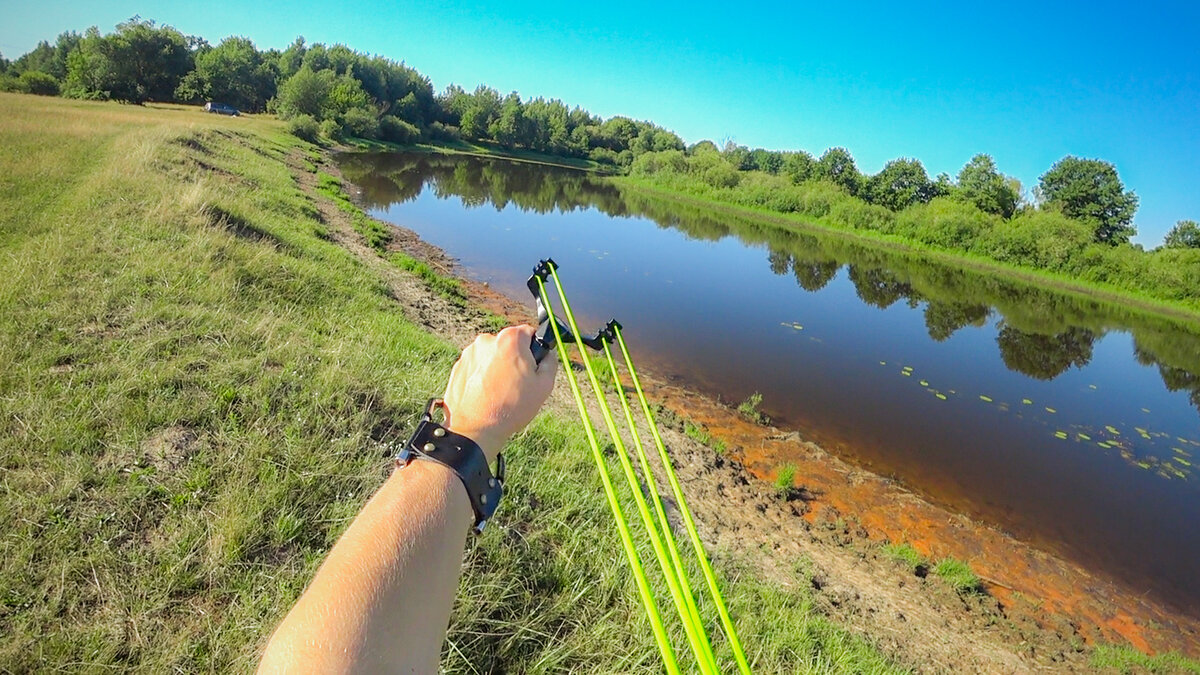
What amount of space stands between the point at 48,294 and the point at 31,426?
2417mm

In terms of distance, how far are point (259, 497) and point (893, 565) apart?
250 inches

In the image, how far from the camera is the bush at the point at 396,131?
5666 centimetres

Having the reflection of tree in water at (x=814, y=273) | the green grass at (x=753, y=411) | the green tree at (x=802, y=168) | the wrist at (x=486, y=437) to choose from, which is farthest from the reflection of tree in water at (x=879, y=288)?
the green tree at (x=802, y=168)

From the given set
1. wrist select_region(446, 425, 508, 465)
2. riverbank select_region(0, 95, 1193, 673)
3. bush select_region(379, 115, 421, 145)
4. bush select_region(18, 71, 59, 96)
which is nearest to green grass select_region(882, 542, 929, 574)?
riverbank select_region(0, 95, 1193, 673)

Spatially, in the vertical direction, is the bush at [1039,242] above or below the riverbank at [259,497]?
above

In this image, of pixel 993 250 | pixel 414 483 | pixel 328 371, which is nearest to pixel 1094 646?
pixel 414 483

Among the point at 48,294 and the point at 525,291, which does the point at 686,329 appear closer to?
the point at 525,291

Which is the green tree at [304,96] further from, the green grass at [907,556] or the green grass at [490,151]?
the green grass at [907,556]

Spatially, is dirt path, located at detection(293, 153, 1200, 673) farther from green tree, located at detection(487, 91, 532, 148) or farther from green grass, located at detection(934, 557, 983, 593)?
green tree, located at detection(487, 91, 532, 148)

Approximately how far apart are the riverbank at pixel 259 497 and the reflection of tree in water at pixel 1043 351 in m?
11.7

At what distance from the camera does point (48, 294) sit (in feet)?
14.3

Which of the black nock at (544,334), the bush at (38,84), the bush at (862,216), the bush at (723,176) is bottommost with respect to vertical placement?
the black nock at (544,334)

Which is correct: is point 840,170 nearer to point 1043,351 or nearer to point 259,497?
point 1043,351

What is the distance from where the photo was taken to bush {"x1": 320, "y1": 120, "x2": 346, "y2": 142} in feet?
145
